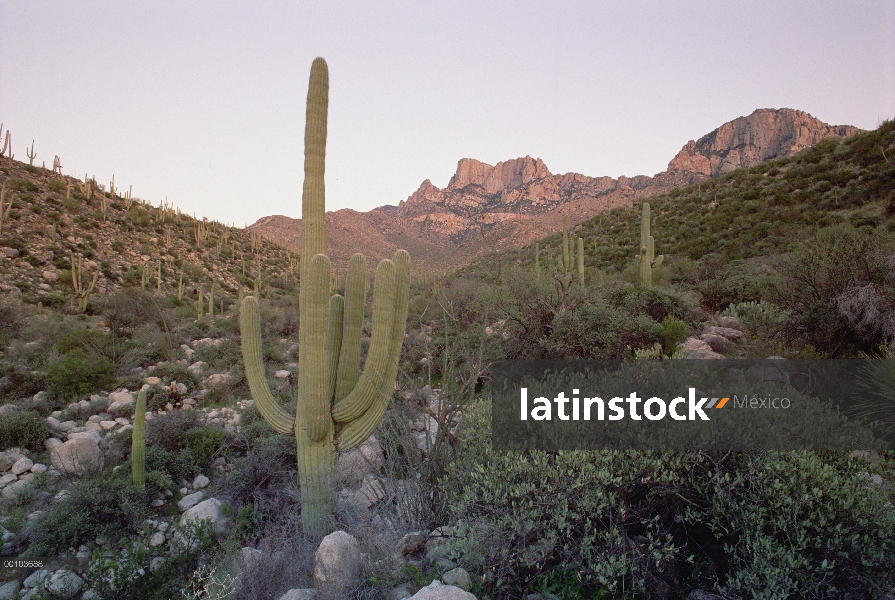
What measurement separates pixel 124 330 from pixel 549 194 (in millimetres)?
46683

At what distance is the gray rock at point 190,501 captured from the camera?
16.3 ft

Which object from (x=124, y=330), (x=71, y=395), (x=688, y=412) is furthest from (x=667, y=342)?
(x=124, y=330)

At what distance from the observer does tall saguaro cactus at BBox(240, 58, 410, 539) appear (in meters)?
4.17

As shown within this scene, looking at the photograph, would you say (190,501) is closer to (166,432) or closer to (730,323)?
(166,432)

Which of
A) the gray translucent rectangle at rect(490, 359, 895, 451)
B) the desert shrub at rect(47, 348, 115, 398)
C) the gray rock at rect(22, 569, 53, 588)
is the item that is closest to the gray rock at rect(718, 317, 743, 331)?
the gray translucent rectangle at rect(490, 359, 895, 451)

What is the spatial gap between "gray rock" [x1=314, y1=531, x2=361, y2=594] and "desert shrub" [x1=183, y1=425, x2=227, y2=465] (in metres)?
3.41

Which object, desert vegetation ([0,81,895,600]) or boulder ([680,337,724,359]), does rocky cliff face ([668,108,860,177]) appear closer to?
boulder ([680,337,724,359])

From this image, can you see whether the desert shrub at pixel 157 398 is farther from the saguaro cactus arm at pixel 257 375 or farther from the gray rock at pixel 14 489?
the saguaro cactus arm at pixel 257 375

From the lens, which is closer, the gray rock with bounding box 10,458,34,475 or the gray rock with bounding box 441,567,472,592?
the gray rock with bounding box 441,567,472,592

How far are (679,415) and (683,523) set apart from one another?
75 cm

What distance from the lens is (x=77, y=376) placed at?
8094mm

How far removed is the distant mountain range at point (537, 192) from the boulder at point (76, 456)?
683 inches

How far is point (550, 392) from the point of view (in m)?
3.96

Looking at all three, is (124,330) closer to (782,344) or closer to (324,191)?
(324,191)
